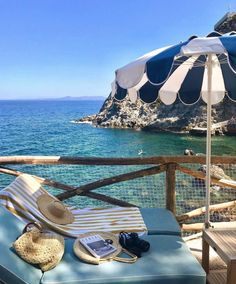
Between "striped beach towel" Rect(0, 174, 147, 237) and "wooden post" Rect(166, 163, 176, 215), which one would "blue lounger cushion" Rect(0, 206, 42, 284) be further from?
"wooden post" Rect(166, 163, 176, 215)

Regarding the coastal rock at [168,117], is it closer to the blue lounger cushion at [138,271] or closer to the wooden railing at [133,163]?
the wooden railing at [133,163]

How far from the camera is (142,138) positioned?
33156 mm

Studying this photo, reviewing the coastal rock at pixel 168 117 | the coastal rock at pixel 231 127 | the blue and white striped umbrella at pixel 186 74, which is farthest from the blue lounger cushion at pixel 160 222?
the coastal rock at pixel 231 127

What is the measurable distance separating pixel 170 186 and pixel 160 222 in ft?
2.77

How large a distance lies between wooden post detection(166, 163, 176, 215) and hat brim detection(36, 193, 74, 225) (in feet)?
4.13

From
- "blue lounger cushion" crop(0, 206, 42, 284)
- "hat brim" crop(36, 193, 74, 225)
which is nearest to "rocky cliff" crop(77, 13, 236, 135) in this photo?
"hat brim" crop(36, 193, 74, 225)

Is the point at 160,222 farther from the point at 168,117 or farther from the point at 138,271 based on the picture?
the point at 168,117

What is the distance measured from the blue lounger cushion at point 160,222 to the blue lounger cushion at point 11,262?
1.20m

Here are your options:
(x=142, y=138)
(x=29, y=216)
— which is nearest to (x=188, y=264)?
(x=29, y=216)

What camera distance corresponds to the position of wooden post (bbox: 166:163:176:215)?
409 cm

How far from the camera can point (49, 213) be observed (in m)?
3.38

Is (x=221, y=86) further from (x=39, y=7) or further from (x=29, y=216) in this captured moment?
(x=39, y=7)

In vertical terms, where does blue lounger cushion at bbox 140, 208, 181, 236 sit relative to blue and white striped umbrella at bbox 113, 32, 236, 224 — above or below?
below

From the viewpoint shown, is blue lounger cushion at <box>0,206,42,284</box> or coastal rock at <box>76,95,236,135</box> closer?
blue lounger cushion at <box>0,206,42,284</box>
